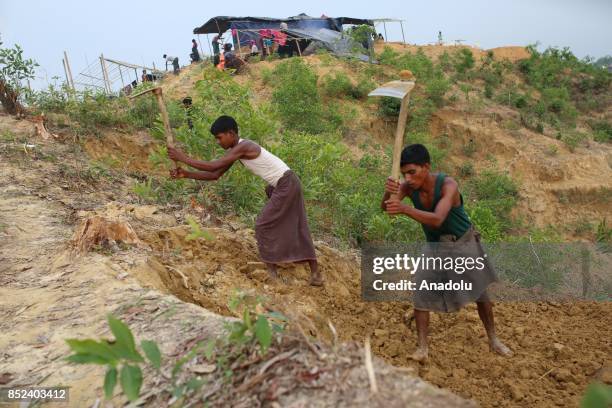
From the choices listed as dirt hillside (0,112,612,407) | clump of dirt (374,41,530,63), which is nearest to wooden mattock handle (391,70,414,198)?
dirt hillside (0,112,612,407)

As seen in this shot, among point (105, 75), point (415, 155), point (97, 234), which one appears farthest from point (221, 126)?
point (105, 75)

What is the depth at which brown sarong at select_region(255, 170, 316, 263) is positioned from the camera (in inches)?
152

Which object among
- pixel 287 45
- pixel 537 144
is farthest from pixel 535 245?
pixel 287 45

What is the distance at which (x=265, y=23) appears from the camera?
56.6ft

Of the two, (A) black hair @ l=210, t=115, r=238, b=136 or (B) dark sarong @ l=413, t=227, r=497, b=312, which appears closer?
(B) dark sarong @ l=413, t=227, r=497, b=312

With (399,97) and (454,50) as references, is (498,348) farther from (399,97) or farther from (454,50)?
(454,50)

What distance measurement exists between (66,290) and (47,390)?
3.32 ft

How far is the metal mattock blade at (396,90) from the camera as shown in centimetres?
280

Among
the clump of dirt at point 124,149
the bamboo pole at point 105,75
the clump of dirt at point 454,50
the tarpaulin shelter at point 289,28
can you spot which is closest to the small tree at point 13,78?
the clump of dirt at point 124,149

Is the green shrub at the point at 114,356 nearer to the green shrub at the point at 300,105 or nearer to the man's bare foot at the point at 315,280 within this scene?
the man's bare foot at the point at 315,280

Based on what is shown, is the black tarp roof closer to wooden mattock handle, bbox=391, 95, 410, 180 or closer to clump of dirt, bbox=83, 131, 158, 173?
clump of dirt, bbox=83, 131, 158, 173

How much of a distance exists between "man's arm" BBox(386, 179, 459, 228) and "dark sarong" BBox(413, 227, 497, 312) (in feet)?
0.88

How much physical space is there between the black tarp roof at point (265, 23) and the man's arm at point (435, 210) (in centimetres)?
1497

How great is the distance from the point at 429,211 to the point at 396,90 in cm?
73
